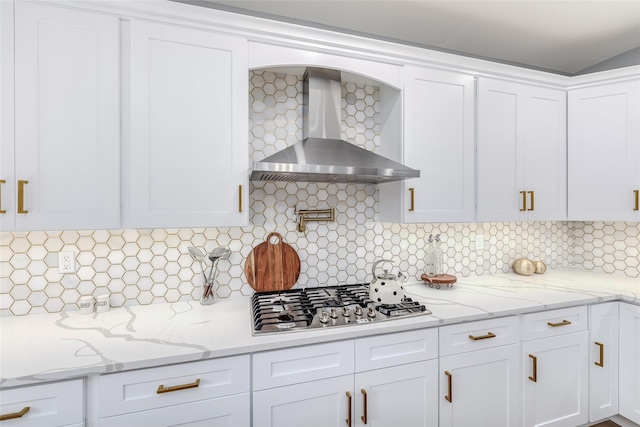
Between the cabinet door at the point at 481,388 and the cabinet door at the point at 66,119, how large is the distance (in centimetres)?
181

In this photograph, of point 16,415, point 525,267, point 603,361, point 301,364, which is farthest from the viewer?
point 525,267

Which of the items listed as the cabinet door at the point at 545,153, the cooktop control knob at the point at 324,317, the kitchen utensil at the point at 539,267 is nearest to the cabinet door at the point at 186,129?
the cooktop control knob at the point at 324,317

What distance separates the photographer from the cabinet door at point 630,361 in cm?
194

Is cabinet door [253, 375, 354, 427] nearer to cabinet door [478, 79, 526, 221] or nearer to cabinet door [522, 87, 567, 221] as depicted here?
cabinet door [478, 79, 526, 221]

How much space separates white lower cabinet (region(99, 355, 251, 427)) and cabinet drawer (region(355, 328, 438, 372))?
0.53 metres

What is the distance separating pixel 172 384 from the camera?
1.20 metres

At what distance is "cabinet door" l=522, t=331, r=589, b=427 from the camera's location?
1.79 meters

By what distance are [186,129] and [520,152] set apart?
2.18 meters

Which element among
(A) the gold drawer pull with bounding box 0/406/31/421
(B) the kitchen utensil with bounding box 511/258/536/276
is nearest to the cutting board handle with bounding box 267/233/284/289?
(A) the gold drawer pull with bounding box 0/406/31/421

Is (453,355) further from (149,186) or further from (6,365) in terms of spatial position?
(6,365)

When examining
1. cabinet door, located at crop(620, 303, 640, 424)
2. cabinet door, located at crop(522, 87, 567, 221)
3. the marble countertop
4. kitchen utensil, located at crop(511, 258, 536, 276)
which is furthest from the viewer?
kitchen utensil, located at crop(511, 258, 536, 276)

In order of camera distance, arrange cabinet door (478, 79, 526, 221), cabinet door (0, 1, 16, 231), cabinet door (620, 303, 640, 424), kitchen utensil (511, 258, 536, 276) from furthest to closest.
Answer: kitchen utensil (511, 258, 536, 276) → cabinet door (478, 79, 526, 221) → cabinet door (620, 303, 640, 424) → cabinet door (0, 1, 16, 231)

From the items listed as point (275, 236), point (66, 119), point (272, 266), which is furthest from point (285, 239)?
point (66, 119)

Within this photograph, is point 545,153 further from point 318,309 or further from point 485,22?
point 318,309
